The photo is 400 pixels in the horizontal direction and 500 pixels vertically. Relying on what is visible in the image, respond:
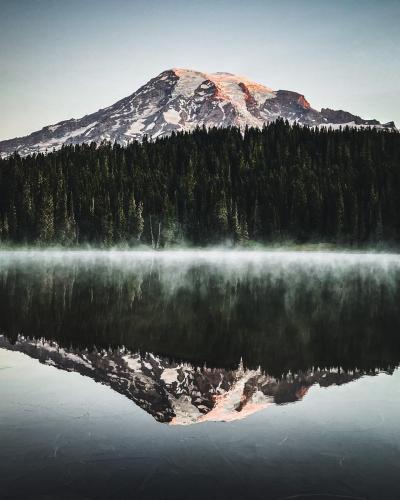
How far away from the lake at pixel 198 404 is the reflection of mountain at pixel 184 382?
0.05m

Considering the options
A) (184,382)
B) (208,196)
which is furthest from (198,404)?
(208,196)

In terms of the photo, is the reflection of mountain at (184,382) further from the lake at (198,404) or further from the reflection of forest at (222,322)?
the reflection of forest at (222,322)

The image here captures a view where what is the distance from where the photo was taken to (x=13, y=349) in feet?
51.8

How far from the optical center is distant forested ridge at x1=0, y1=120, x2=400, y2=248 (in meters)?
121

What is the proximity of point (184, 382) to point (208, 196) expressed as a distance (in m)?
122

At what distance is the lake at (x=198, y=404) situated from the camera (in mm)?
7367

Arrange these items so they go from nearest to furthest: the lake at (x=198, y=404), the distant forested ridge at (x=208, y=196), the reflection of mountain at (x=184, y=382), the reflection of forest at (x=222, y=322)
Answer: the lake at (x=198, y=404) → the reflection of mountain at (x=184, y=382) → the reflection of forest at (x=222, y=322) → the distant forested ridge at (x=208, y=196)

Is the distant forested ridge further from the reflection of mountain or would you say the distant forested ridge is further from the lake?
the reflection of mountain

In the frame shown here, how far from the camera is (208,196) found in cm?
13350

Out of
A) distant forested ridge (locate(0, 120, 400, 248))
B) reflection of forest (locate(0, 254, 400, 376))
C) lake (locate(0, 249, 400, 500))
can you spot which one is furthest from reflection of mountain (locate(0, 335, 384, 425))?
distant forested ridge (locate(0, 120, 400, 248))

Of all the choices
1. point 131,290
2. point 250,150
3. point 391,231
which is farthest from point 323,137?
point 131,290

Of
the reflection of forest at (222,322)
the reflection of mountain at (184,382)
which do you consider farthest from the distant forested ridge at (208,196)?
the reflection of mountain at (184,382)

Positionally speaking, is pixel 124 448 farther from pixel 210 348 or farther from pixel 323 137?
pixel 323 137

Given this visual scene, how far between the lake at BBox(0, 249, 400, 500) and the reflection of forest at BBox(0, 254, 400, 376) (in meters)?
0.11
